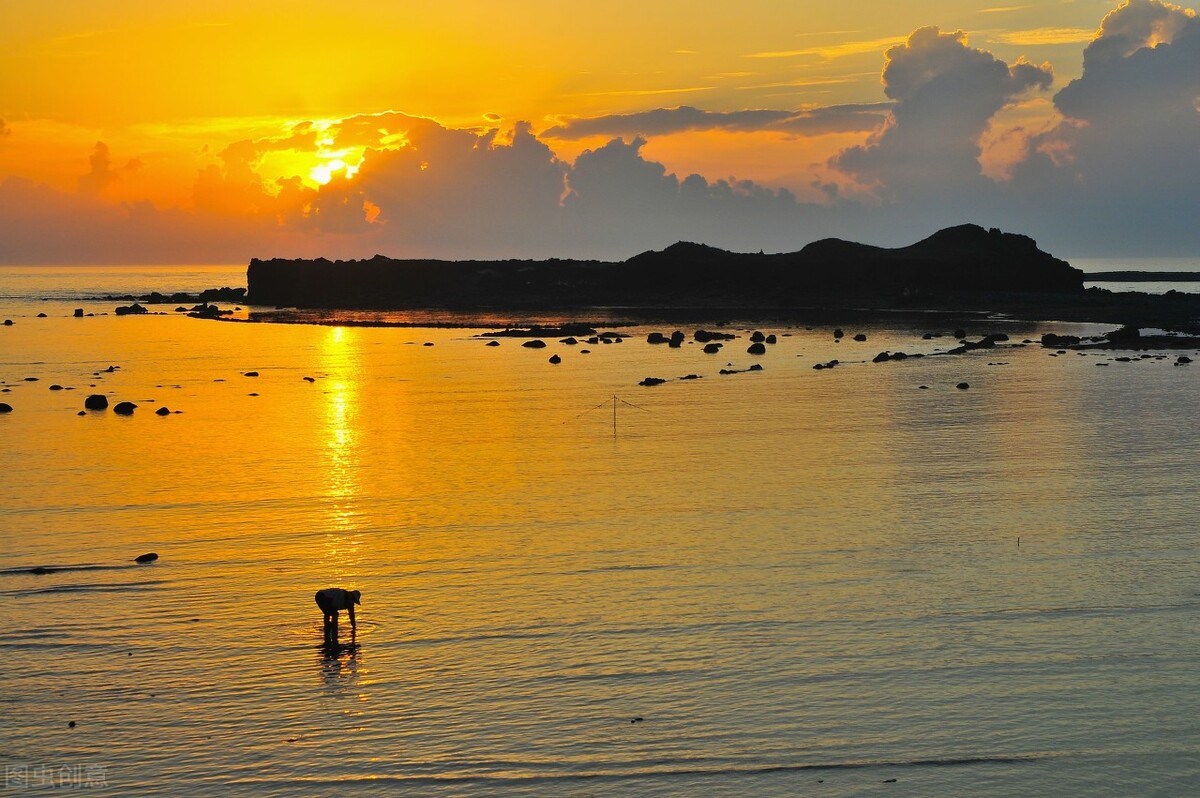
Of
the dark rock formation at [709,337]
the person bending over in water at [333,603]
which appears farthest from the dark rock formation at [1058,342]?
the person bending over in water at [333,603]

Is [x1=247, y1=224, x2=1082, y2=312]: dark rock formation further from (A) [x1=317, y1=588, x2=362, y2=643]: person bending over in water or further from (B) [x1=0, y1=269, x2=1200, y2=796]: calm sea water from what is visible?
(A) [x1=317, y1=588, x2=362, y2=643]: person bending over in water

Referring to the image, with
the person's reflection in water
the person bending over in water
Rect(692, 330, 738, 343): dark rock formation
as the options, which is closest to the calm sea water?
the person's reflection in water

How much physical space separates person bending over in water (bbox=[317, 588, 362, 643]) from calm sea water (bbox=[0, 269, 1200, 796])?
34 centimetres

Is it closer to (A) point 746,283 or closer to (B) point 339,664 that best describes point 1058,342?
(B) point 339,664

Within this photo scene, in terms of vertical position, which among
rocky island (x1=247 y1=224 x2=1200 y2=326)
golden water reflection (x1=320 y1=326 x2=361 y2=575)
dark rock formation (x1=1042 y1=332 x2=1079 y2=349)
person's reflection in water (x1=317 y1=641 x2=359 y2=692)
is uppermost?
rocky island (x1=247 y1=224 x2=1200 y2=326)

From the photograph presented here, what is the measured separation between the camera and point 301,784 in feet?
43.5

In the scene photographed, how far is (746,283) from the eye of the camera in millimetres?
145500

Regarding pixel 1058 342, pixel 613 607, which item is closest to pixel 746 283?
pixel 1058 342

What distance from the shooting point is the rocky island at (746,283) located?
13178 cm

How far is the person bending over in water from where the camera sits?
56.4ft

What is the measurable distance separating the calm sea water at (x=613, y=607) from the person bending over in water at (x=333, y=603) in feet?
1.11

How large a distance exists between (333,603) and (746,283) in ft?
430

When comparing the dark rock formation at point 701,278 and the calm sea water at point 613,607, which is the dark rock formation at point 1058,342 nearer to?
the calm sea water at point 613,607

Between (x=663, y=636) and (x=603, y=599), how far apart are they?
210cm
